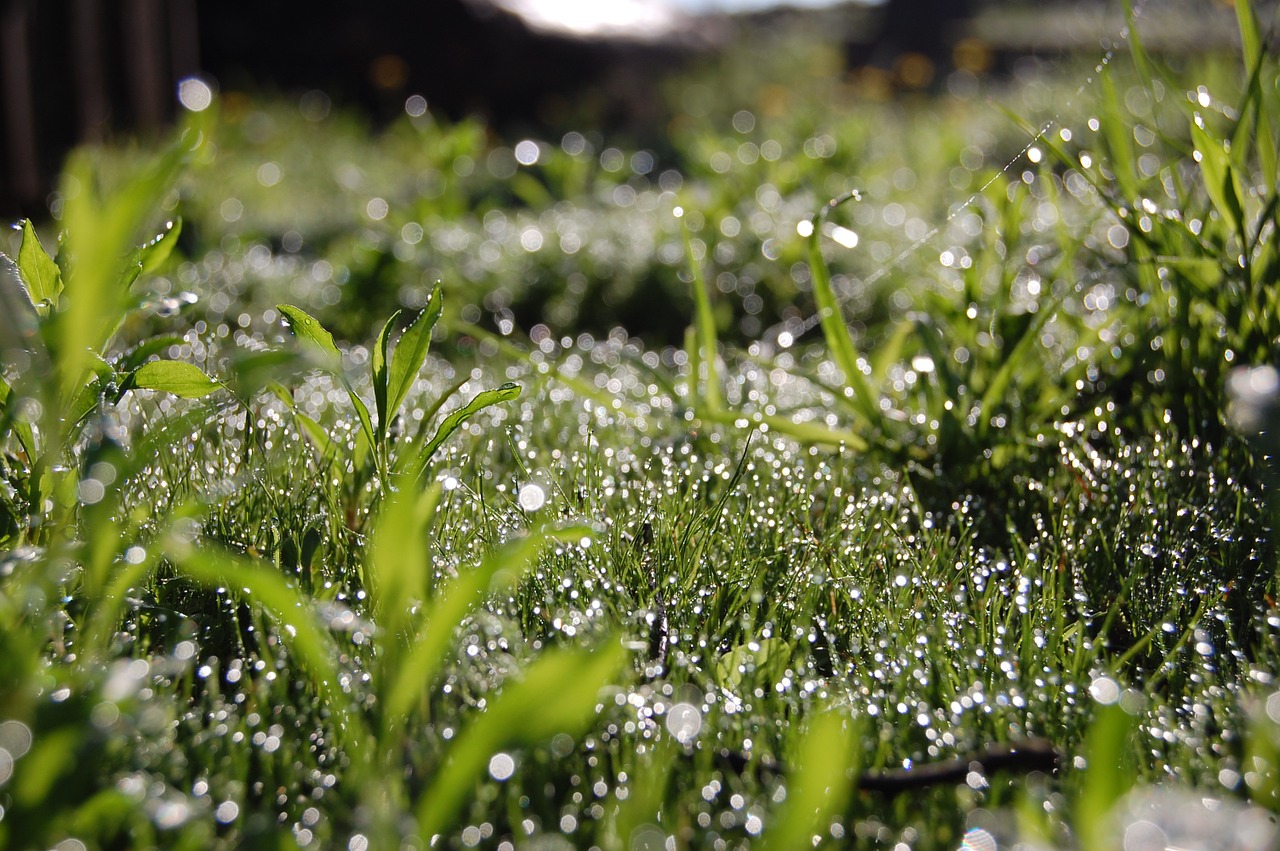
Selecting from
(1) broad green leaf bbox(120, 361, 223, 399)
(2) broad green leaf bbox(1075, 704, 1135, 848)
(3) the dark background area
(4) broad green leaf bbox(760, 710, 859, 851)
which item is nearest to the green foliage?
(1) broad green leaf bbox(120, 361, 223, 399)

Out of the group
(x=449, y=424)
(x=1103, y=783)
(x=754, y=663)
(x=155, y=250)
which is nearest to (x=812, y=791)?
(x=1103, y=783)

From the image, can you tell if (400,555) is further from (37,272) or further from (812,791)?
(37,272)

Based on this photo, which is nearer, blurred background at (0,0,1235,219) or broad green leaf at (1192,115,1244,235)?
broad green leaf at (1192,115,1244,235)

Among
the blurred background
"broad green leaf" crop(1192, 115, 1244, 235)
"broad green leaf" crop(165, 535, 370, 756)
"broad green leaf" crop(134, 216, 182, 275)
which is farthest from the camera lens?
the blurred background

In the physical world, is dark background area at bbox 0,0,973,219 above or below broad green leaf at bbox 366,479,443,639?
above

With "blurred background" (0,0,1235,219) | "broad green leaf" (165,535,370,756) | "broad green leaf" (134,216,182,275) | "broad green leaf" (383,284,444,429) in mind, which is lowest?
"broad green leaf" (165,535,370,756)

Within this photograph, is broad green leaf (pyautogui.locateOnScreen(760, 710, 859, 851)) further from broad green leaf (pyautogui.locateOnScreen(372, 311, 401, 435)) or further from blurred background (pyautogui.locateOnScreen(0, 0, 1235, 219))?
blurred background (pyautogui.locateOnScreen(0, 0, 1235, 219))
